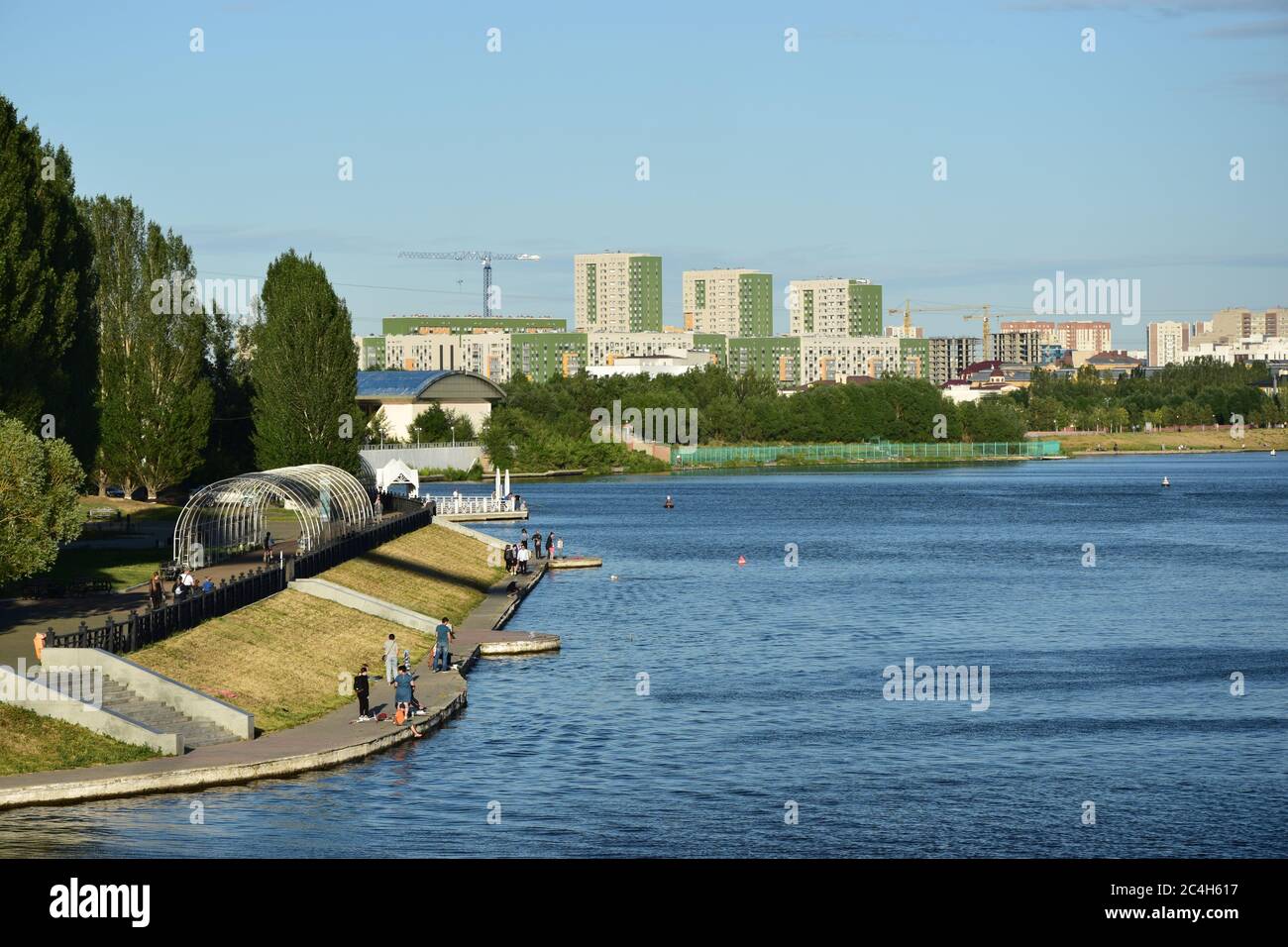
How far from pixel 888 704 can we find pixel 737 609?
1078 inches

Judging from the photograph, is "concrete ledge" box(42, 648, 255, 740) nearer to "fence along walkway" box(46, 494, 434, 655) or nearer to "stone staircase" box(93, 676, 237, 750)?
"stone staircase" box(93, 676, 237, 750)

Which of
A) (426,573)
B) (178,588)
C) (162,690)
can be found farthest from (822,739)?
(426,573)

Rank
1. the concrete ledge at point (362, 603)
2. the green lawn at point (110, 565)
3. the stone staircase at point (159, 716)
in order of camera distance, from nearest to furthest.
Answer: the stone staircase at point (159, 716) < the concrete ledge at point (362, 603) < the green lawn at point (110, 565)

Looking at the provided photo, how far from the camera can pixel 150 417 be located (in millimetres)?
99875

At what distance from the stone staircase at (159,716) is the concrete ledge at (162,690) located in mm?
123

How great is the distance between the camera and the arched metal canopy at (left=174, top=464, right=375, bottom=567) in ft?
216

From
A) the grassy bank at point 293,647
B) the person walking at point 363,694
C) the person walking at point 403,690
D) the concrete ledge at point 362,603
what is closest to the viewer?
Result: the person walking at point 363,694

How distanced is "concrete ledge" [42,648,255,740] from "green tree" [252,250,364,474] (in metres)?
58.0

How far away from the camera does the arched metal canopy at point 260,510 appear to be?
2586 inches

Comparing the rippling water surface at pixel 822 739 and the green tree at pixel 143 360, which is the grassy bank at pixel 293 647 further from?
the green tree at pixel 143 360

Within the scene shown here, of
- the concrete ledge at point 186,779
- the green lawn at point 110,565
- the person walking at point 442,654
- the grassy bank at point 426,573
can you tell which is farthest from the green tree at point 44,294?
the concrete ledge at point 186,779

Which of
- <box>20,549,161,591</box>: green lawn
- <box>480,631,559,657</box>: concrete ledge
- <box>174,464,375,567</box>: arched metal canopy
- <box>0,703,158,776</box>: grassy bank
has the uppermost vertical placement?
<box>174,464,375,567</box>: arched metal canopy

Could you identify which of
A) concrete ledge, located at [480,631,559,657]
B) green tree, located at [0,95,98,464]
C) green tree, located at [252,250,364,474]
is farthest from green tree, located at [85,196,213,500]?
concrete ledge, located at [480,631,559,657]
